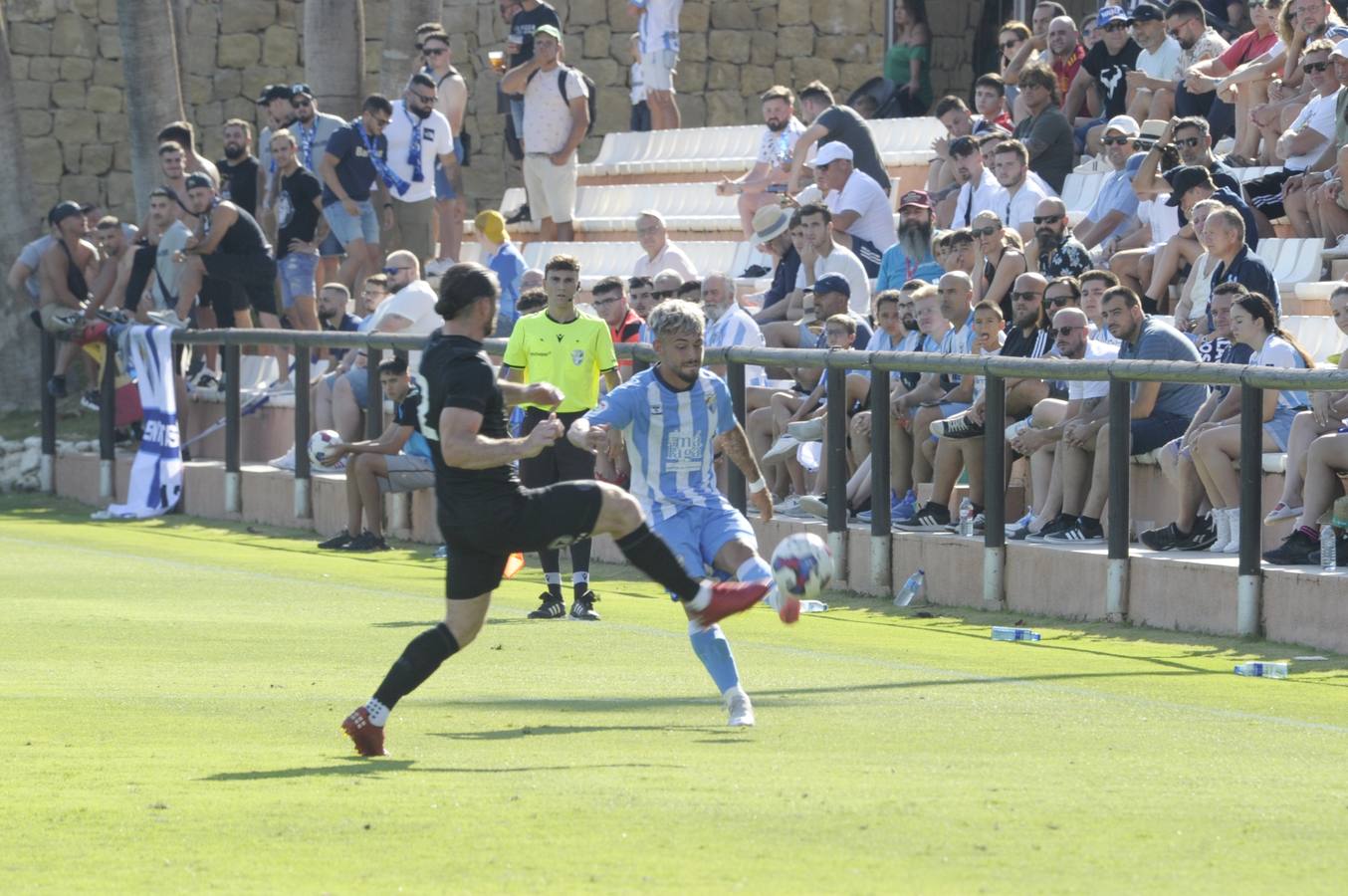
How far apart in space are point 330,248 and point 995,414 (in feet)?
33.9

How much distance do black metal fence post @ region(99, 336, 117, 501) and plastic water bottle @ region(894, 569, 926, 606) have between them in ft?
32.8

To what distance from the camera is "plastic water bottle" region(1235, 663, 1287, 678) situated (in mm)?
11078

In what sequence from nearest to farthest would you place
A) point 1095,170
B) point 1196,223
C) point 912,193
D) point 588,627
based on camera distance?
point 588,627 < point 1196,223 < point 912,193 < point 1095,170

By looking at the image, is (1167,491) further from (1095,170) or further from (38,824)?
(38,824)

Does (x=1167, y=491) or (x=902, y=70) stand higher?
(x=902, y=70)

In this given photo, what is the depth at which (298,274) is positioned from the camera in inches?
860

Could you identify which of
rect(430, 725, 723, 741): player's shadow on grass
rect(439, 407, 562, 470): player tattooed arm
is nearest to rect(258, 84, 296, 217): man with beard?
rect(430, 725, 723, 741): player's shadow on grass

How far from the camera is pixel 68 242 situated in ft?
77.9

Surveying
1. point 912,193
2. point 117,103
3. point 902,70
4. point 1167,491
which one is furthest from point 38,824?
point 117,103

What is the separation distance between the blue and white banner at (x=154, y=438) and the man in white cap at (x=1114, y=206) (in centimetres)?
836

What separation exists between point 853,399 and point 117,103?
1863 centimetres

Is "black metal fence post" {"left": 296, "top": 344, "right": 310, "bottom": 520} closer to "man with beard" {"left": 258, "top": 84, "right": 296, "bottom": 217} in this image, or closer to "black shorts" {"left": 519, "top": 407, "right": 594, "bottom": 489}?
"man with beard" {"left": 258, "top": 84, "right": 296, "bottom": 217}

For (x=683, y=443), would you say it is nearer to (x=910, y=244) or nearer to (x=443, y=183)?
(x=910, y=244)

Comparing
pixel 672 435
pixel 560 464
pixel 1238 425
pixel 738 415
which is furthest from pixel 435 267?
pixel 672 435
